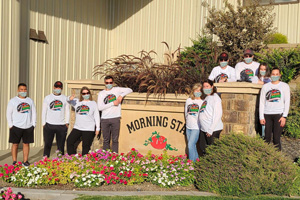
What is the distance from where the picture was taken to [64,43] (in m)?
13.5

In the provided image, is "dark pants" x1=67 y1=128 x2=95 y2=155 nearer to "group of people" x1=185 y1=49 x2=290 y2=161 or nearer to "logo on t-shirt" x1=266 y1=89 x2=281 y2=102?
"group of people" x1=185 y1=49 x2=290 y2=161

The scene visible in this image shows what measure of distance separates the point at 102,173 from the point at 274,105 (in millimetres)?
3263

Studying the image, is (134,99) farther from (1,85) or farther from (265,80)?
(1,85)

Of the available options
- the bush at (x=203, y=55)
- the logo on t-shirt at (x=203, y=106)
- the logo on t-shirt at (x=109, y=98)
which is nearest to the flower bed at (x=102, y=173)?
the logo on t-shirt at (x=203, y=106)

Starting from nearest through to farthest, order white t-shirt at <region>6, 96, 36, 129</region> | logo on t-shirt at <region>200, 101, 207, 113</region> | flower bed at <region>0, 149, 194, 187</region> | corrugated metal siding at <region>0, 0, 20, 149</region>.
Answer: flower bed at <region>0, 149, 194, 187</region>, logo on t-shirt at <region>200, 101, 207, 113</region>, white t-shirt at <region>6, 96, 36, 129</region>, corrugated metal siding at <region>0, 0, 20, 149</region>

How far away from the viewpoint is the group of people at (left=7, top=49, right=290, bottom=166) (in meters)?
7.74

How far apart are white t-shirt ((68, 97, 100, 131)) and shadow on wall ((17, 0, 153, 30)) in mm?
4602

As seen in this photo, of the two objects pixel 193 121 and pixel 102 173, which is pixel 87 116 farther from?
pixel 193 121

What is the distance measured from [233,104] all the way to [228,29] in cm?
415

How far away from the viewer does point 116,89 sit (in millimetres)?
8750

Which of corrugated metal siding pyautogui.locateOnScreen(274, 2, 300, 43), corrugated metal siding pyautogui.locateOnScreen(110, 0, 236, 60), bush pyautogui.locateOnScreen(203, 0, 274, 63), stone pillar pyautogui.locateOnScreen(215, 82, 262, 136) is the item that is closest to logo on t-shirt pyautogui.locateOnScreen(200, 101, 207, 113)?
stone pillar pyautogui.locateOnScreen(215, 82, 262, 136)

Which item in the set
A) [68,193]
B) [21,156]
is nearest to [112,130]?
[68,193]

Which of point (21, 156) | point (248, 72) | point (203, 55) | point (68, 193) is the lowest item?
point (21, 156)

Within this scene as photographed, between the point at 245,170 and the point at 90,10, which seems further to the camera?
the point at 90,10
